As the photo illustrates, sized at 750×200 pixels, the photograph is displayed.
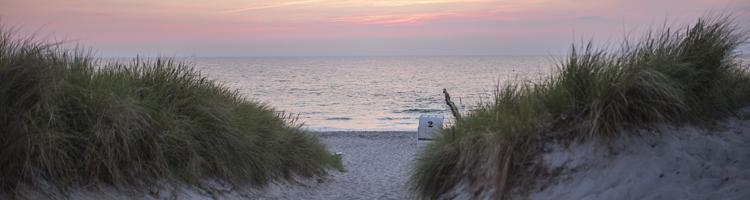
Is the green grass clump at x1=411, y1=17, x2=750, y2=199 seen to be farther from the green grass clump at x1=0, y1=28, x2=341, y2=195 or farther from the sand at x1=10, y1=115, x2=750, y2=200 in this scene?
the green grass clump at x1=0, y1=28, x2=341, y2=195

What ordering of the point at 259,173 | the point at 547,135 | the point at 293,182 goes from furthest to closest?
the point at 293,182 → the point at 259,173 → the point at 547,135

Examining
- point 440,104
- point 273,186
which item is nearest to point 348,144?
point 273,186

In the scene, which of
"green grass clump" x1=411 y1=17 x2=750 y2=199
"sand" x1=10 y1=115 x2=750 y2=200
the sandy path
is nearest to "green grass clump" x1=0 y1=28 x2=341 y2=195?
Answer: "sand" x1=10 y1=115 x2=750 y2=200

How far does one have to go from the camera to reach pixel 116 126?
6.22 m

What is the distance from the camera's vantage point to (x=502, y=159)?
5.71 metres

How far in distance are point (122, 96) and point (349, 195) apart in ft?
13.9

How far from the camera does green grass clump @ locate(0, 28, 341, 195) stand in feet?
18.3

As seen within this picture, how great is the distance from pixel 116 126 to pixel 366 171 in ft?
25.6

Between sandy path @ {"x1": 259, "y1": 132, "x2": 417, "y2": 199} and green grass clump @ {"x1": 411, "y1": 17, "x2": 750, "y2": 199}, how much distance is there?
1.66 m

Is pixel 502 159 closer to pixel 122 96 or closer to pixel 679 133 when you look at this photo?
pixel 679 133

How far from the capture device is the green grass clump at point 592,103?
18.5ft

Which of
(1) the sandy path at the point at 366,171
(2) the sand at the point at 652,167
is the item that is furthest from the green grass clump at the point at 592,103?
(1) the sandy path at the point at 366,171

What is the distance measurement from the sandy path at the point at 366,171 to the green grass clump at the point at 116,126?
72cm

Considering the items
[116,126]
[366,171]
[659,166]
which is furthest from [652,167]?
[366,171]
